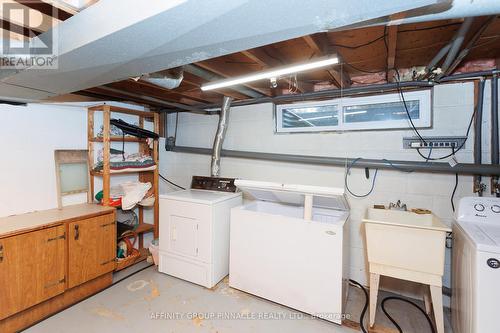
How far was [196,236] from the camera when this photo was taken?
2.68m

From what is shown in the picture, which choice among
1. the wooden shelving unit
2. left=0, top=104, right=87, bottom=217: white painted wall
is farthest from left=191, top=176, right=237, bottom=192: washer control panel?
left=0, top=104, right=87, bottom=217: white painted wall

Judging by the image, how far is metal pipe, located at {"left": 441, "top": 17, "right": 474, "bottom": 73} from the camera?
4.57 feet

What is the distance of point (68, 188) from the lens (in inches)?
114

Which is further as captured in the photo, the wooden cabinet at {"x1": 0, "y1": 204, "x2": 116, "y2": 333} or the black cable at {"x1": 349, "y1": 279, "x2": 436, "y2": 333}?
the black cable at {"x1": 349, "y1": 279, "x2": 436, "y2": 333}

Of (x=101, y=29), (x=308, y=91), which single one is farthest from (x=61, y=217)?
(x=308, y=91)

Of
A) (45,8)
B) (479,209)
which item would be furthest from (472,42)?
(45,8)

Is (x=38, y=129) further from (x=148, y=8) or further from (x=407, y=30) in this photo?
(x=407, y=30)

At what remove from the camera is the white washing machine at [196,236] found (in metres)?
2.62

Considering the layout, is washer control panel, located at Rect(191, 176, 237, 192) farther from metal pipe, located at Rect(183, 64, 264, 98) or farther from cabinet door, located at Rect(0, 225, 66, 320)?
cabinet door, located at Rect(0, 225, 66, 320)

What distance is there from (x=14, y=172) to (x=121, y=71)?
75.2 inches

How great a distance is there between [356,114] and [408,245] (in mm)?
1435

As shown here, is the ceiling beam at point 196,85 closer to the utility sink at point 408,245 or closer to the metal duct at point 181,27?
the metal duct at point 181,27

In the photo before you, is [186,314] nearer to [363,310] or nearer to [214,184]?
[214,184]

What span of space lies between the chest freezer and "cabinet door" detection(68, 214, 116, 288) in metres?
1.36
